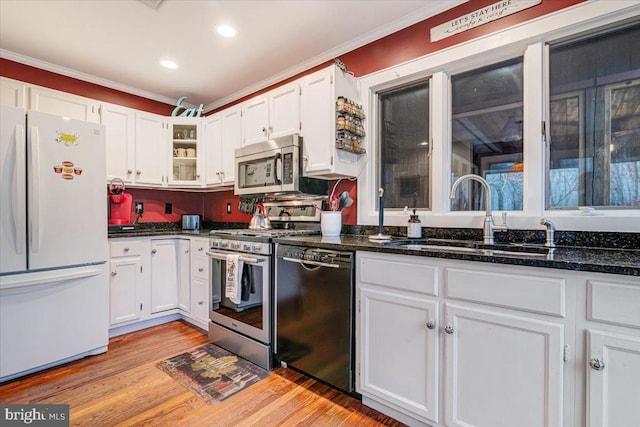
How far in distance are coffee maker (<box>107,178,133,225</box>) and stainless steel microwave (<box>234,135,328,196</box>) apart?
3.89ft

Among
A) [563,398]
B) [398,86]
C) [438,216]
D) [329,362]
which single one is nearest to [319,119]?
[398,86]

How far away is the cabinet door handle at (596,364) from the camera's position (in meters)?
1.07

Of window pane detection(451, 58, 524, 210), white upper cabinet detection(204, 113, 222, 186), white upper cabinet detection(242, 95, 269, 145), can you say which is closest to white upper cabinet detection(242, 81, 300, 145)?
white upper cabinet detection(242, 95, 269, 145)

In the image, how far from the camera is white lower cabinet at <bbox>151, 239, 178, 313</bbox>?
3.02m

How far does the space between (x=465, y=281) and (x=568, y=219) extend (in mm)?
817

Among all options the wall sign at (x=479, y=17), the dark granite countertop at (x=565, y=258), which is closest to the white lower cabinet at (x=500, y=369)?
the dark granite countertop at (x=565, y=258)

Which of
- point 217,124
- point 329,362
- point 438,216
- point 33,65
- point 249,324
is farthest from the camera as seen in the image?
point 217,124

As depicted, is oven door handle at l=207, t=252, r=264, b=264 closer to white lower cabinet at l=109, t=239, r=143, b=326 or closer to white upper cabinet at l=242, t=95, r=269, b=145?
white lower cabinet at l=109, t=239, r=143, b=326

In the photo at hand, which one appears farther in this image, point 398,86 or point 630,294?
point 398,86

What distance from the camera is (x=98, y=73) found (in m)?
3.08

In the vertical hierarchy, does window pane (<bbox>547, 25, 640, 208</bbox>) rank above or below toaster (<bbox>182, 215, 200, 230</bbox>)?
above

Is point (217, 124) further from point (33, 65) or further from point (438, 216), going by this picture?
point (438, 216)

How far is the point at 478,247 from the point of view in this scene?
181 centimetres

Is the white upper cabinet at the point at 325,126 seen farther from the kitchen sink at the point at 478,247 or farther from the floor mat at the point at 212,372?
the floor mat at the point at 212,372
